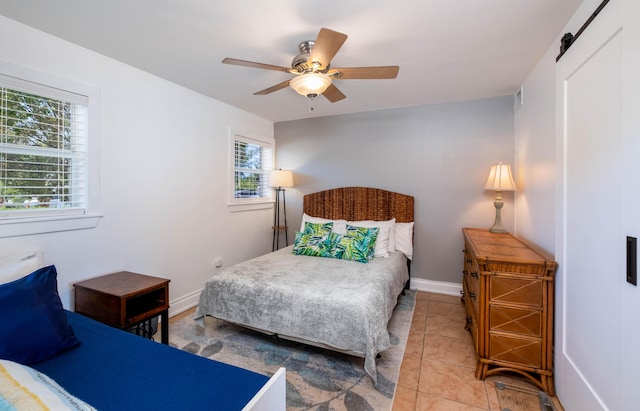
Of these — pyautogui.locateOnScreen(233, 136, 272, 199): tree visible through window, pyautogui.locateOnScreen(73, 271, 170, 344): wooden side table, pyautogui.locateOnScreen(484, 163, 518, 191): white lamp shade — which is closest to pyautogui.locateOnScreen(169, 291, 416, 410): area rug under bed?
pyautogui.locateOnScreen(73, 271, 170, 344): wooden side table

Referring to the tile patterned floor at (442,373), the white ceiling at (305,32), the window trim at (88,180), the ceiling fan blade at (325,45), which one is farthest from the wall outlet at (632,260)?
the window trim at (88,180)

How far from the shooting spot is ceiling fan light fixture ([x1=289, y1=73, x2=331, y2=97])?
6.50 feet

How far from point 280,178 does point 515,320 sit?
310 centimetres

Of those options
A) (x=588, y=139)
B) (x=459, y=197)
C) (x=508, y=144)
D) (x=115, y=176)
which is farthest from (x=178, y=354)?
(x=508, y=144)

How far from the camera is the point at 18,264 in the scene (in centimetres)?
157

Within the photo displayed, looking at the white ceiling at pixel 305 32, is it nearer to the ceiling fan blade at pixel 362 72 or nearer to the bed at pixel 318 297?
the ceiling fan blade at pixel 362 72

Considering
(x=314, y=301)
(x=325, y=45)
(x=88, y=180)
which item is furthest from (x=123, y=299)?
(x=325, y=45)

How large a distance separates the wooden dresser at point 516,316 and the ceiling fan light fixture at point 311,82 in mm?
1668

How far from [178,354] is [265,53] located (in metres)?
2.15

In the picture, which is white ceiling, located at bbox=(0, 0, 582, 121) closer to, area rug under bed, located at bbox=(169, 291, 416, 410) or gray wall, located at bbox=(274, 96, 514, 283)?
gray wall, located at bbox=(274, 96, 514, 283)

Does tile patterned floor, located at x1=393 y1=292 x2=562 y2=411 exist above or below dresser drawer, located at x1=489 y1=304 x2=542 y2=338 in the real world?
below

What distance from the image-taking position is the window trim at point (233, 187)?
362 centimetres

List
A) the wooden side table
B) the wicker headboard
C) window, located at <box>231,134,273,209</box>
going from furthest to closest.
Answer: window, located at <box>231,134,273,209</box>, the wicker headboard, the wooden side table

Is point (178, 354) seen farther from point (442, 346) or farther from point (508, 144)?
point (508, 144)
